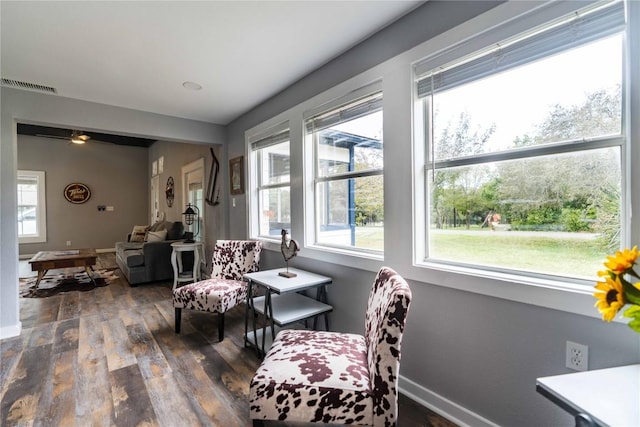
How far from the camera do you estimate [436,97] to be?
1.71 m

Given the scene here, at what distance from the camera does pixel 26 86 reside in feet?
8.95

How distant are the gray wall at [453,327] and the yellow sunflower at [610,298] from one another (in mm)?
557

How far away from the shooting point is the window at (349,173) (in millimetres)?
2105

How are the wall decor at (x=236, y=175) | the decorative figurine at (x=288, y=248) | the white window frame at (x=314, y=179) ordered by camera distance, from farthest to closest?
the wall decor at (x=236, y=175)
the decorative figurine at (x=288, y=248)
the white window frame at (x=314, y=179)

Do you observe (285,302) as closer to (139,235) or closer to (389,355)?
(389,355)

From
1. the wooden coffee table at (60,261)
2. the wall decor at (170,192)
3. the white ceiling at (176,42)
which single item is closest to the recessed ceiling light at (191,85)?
the white ceiling at (176,42)

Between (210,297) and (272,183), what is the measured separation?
57.2 inches

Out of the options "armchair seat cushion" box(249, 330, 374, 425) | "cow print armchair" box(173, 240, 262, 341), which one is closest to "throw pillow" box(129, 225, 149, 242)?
"cow print armchair" box(173, 240, 262, 341)

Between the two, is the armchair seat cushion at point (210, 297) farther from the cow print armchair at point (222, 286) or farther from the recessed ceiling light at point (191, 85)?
the recessed ceiling light at point (191, 85)

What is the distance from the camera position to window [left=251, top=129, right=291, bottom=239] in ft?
10.2

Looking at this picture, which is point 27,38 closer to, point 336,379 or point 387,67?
point 387,67

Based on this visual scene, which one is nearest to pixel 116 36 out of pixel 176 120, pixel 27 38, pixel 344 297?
pixel 27 38

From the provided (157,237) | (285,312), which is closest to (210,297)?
(285,312)

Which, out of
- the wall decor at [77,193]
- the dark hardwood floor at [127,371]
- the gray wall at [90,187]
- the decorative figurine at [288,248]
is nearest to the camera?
the dark hardwood floor at [127,371]
